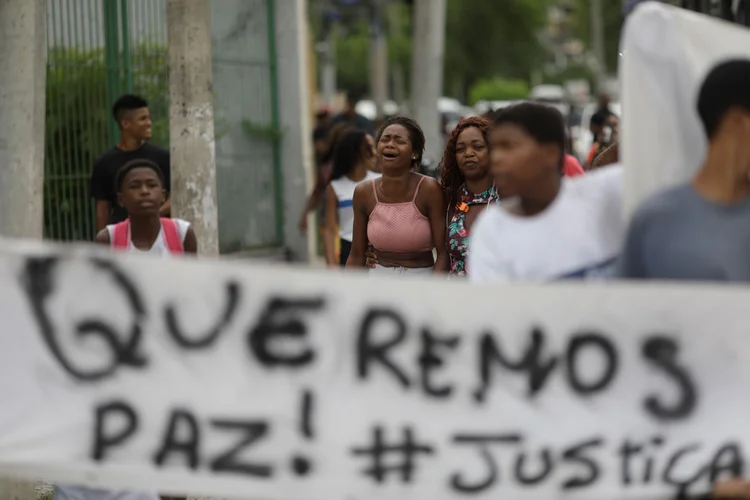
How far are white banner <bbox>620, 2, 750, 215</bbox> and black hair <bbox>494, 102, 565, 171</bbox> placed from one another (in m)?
0.20

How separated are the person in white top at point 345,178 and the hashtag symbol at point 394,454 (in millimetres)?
5630

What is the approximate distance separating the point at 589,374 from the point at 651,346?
18 cm

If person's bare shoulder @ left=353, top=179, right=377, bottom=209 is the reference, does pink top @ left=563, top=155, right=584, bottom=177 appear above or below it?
above

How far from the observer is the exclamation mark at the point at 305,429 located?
12.9ft

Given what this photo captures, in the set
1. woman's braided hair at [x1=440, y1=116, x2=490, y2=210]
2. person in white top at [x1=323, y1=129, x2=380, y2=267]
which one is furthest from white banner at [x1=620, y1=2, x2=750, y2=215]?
person in white top at [x1=323, y1=129, x2=380, y2=267]

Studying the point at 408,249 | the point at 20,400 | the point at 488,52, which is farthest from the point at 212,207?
the point at 488,52

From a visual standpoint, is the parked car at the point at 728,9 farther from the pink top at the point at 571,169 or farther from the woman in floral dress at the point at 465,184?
the woman in floral dress at the point at 465,184

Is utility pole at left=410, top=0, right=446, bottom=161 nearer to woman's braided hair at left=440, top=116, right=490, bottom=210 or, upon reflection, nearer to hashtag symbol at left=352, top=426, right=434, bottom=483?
woman's braided hair at left=440, top=116, right=490, bottom=210

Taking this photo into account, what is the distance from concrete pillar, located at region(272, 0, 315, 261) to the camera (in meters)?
14.4

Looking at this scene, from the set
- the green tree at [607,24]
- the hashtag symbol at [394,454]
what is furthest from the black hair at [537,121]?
the green tree at [607,24]

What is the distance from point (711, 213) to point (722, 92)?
358 mm

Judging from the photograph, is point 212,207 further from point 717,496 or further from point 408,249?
point 717,496

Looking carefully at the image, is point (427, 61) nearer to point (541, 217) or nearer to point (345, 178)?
point (345, 178)

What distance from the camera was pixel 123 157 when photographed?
861 centimetres
